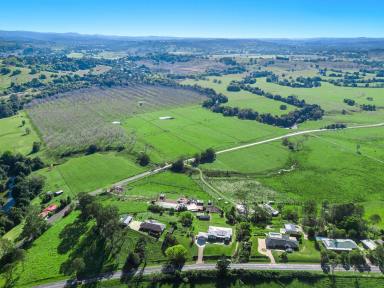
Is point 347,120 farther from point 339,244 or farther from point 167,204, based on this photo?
point 167,204

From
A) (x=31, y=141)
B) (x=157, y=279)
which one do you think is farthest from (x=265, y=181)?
(x=31, y=141)

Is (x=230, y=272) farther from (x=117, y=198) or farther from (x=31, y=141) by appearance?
(x=31, y=141)

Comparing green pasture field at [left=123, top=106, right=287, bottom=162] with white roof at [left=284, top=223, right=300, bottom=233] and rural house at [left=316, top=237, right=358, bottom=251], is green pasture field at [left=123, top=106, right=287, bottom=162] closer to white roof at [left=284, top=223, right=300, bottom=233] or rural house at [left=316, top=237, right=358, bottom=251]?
white roof at [left=284, top=223, right=300, bottom=233]

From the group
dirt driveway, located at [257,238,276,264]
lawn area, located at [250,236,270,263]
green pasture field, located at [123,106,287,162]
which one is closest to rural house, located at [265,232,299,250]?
dirt driveway, located at [257,238,276,264]

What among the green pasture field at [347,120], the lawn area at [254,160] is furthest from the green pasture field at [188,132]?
the green pasture field at [347,120]

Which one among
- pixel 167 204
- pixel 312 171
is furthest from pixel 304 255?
pixel 312 171

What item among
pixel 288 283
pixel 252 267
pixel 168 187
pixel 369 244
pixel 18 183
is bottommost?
pixel 168 187
